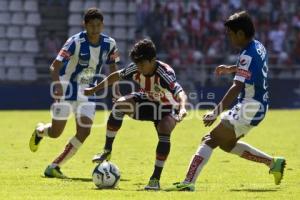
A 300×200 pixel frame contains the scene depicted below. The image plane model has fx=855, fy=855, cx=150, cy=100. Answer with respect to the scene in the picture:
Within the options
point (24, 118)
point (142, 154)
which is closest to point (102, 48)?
point (142, 154)

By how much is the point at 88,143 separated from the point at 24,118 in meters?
6.77

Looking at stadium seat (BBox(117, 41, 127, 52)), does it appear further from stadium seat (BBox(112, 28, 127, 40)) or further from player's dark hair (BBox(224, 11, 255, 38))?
player's dark hair (BBox(224, 11, 255, 38))

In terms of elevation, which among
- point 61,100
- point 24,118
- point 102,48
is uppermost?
point 102,48

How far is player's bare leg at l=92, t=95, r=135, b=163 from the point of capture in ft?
32.8

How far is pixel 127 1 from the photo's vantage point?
3142 centimetres

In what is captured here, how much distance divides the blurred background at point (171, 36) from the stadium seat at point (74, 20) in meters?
0.04

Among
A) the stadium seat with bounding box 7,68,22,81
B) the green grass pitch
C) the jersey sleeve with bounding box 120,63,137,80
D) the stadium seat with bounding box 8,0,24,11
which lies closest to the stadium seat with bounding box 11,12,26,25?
the stadium seat with bounding box 8,0,24,11

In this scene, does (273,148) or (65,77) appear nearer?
(65,77)

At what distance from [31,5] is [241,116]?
2217 cm

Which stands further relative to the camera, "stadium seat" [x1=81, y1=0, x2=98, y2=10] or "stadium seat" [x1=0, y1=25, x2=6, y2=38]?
"stadium seat" [x1=81, y1=0, x2=98, y2=10]

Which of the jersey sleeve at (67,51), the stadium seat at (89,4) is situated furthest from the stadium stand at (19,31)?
the jersey sleeve at (67,51)

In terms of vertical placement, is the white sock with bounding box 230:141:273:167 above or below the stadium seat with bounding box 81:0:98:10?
below

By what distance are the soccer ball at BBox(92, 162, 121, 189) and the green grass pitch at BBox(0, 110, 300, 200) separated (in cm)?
12

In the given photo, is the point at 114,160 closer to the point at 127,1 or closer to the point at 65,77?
the point at 65,77
